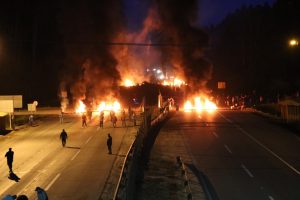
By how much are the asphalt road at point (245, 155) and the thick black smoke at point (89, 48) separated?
119 ft

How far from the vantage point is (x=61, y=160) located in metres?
30.8

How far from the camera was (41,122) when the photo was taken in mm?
55375

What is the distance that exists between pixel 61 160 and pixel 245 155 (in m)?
12.0

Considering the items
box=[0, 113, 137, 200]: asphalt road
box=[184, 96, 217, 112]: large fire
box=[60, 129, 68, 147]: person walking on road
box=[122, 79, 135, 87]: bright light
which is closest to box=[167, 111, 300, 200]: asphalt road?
box=[0, 113, 137, 200]: asphalt road

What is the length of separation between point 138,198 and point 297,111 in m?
31.3

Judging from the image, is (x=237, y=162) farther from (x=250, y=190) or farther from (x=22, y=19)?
(x=22, y=19)

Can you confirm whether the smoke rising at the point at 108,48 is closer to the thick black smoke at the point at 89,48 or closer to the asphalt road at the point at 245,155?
the thick black smoke at the point at 89,48

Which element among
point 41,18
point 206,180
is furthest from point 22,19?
point 206,180

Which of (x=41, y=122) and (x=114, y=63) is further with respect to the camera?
(x=114, y=63)

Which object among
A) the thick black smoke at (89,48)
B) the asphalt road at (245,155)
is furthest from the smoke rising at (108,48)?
the asphalt road at (245,155)

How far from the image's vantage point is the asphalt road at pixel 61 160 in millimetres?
22984

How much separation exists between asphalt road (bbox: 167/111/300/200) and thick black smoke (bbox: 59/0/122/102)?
119 ft

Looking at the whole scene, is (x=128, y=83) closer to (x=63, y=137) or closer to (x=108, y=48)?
(x=108, y=48)

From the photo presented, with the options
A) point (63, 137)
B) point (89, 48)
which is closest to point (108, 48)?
point (89, 48)
